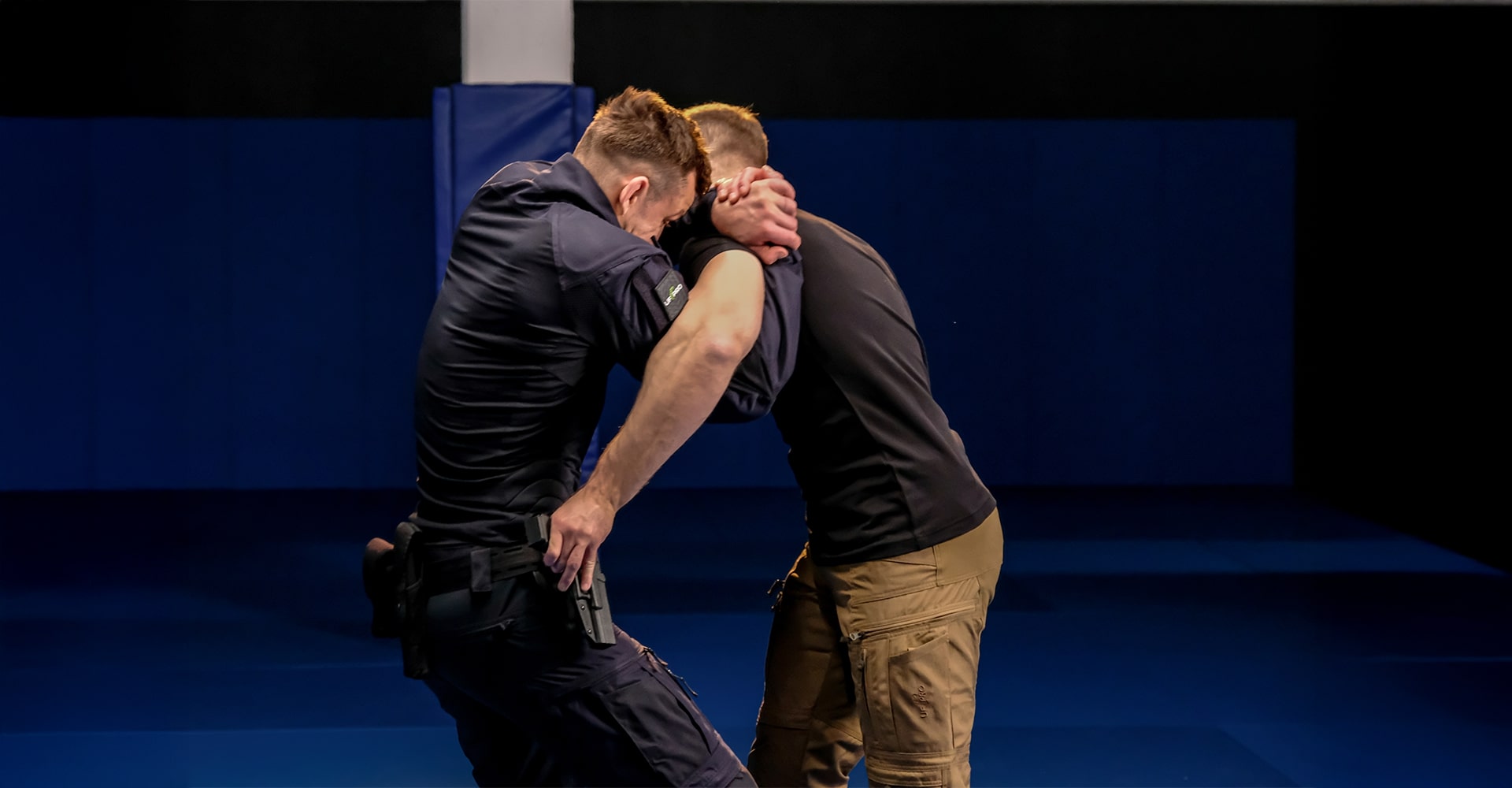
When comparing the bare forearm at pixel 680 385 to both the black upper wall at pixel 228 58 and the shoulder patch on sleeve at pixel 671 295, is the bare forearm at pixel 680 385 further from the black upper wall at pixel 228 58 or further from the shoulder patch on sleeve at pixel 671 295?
the black upper wall at pixel 228 58

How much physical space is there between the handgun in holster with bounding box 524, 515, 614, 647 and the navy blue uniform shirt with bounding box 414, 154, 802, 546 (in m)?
0.04

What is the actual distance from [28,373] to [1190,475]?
7389mm

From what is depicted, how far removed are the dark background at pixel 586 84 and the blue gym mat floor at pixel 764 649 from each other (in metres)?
1.24

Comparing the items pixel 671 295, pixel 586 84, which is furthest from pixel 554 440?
pixel 586 84

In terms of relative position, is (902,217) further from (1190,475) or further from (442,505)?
(442,505)

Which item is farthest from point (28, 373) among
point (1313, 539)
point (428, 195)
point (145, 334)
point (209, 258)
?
point (1313, 539)

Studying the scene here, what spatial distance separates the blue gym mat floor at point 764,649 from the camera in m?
3.63

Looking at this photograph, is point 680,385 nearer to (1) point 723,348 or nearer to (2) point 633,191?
(1) point 723,348

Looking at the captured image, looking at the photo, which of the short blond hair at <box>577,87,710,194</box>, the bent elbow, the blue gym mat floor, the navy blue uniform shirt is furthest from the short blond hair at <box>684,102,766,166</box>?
the blue gym mat floor

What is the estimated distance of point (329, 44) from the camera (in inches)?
340

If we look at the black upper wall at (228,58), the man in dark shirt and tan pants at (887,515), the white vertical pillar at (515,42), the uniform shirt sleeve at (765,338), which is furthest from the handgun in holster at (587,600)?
the black upper wall at (228,58)

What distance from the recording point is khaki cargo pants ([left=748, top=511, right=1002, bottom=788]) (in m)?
2.19

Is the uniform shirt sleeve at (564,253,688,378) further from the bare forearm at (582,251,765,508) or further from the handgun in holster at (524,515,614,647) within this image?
the handgun in holster at (524,515,614,647)

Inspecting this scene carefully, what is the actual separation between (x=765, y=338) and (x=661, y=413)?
0.74ft
